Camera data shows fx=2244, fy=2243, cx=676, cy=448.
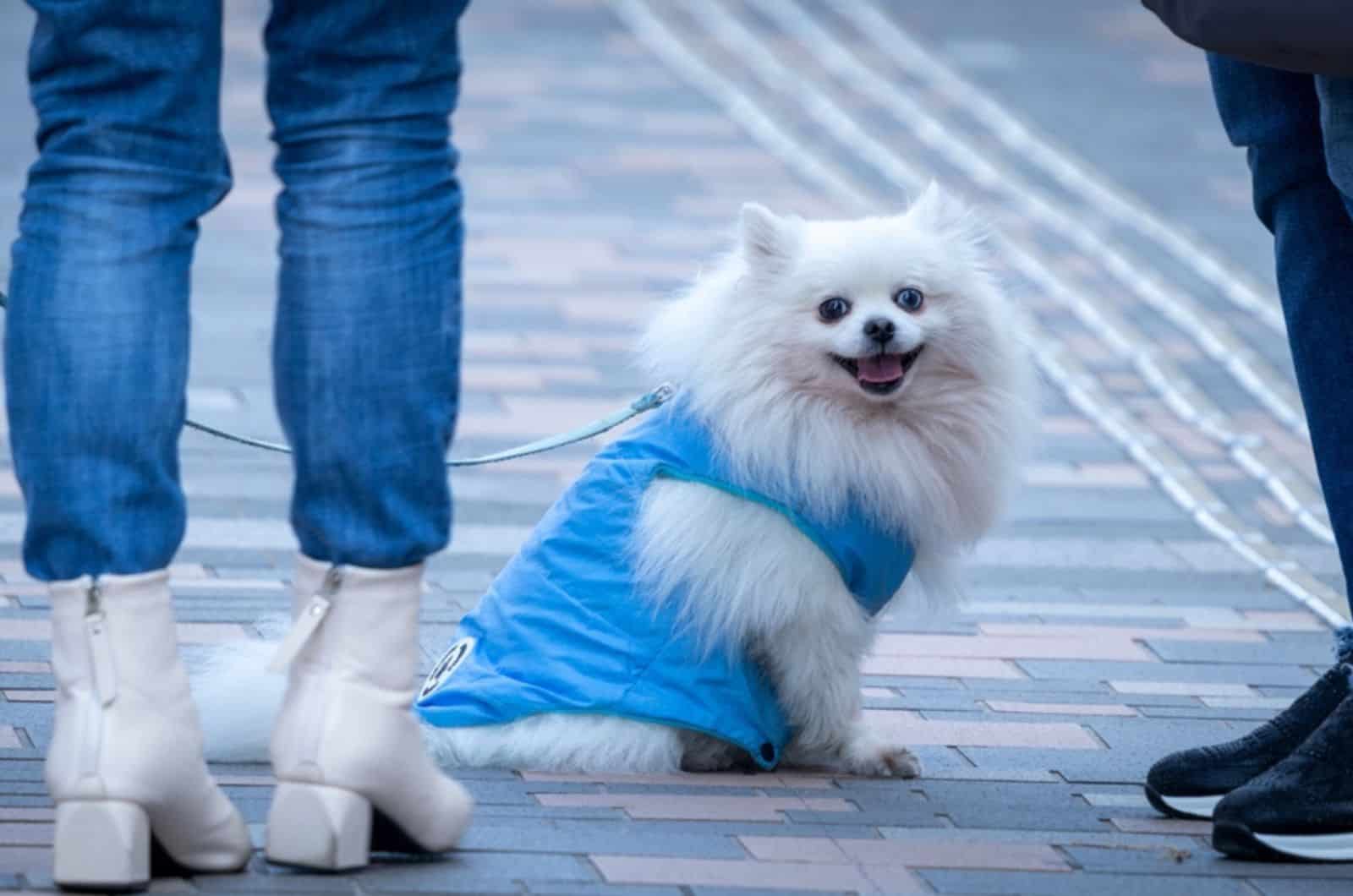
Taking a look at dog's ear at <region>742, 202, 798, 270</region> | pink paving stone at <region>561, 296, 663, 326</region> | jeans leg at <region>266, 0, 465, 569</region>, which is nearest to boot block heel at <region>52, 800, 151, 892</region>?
jeans leg at <region>266, 0, 465, 569</region>

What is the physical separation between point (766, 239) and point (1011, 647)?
1.05m

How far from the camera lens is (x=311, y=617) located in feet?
8.04

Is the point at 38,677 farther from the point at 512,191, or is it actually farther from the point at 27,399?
the point at 512,191

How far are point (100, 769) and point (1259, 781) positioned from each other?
1.39 metres

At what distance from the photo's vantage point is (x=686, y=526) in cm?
319

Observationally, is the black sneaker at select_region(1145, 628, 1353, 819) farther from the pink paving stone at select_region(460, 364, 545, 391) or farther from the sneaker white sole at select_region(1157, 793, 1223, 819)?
the pink paving stone at select_region(460, 364, 545, 391)

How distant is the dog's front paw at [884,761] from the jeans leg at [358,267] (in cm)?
99

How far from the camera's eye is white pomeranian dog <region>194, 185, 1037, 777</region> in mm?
3180

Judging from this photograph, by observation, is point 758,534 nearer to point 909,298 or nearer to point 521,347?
point 909,298

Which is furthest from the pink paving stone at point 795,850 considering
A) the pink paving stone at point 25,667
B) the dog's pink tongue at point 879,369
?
the pink paving stone at point 25,667

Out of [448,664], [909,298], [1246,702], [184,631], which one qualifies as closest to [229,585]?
[184,631]

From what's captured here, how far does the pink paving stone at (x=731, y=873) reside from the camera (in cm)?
251

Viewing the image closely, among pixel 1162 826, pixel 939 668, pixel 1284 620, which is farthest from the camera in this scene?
pixel 1284 620

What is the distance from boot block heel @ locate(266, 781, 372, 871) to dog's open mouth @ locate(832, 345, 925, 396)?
120 centimetres
